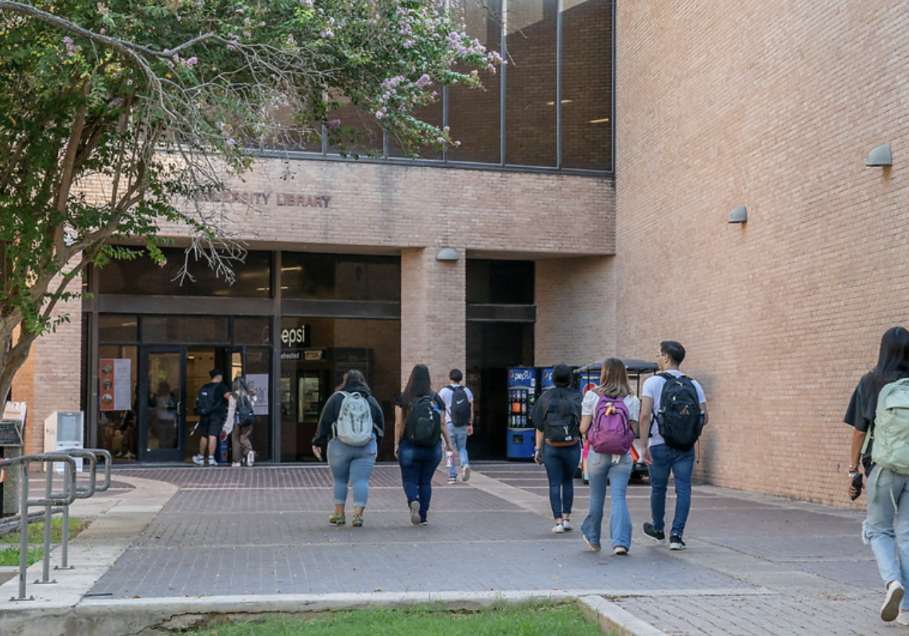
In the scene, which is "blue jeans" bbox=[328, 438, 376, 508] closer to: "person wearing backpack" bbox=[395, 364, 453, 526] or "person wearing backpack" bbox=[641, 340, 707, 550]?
"person wearing backpack" bbox=[395, 364, 453, 526]

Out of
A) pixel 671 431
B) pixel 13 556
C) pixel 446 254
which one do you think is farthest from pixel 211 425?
pixel 671 431

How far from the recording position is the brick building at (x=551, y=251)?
17203 mm

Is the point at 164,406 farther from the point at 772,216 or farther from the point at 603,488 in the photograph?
the point at 603,488

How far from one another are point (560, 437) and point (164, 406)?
13852 millimetres

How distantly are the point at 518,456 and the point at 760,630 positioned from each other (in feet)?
58.7

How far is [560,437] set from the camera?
38.4ft

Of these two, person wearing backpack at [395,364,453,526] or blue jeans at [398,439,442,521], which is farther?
blue jeans at [398,439,442,521]

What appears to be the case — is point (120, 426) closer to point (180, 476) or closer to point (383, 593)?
point (180, 476)

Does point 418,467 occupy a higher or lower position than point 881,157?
lower

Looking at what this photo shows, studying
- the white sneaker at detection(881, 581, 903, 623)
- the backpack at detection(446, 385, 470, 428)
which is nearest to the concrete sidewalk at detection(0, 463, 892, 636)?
the white sneaker at detection(881, 581, 903, 623)

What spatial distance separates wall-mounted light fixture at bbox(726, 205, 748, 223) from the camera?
17.9 metres

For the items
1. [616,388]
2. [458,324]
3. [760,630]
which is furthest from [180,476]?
[760,630]

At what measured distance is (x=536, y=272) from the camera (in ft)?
85.5

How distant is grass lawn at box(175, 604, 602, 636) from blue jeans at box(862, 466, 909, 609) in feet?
5.83
